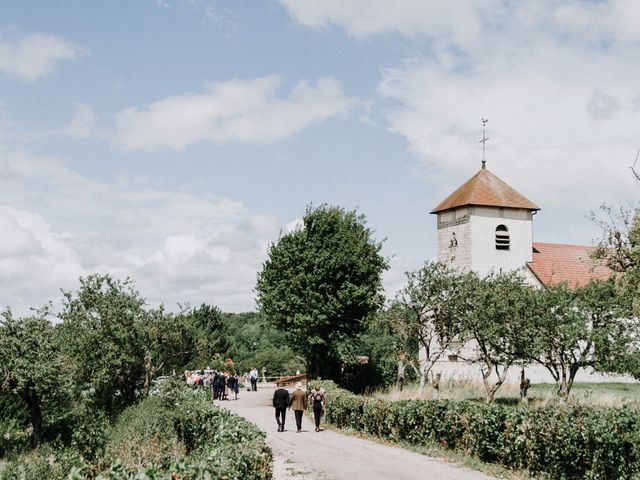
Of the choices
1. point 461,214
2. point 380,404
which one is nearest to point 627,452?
point 380,404

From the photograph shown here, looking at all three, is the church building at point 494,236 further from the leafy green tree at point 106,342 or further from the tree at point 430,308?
the leafy green tree at point 106,342

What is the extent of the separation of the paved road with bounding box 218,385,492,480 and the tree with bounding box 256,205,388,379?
12909 millimetres

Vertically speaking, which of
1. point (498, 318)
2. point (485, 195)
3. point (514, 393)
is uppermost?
point (485, 195)

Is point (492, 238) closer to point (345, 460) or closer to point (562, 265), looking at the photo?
point (562, 265)

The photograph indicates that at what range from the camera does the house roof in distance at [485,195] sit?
156ft

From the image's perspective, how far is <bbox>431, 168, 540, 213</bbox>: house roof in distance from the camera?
47.4 meters

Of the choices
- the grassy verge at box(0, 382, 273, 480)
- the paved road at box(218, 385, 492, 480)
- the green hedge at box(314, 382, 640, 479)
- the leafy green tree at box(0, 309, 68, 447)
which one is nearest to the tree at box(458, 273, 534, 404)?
the paved road at box(218, 385, 492, 480)

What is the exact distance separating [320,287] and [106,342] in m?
11.3

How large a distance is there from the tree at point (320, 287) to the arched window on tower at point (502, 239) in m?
11.2

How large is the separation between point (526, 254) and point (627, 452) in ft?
118

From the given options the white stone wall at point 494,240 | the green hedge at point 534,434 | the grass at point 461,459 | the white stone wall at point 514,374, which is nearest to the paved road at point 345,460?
the grass at point 461,459

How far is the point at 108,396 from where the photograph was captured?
32312 millimetres

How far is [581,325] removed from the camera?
95.0 ft

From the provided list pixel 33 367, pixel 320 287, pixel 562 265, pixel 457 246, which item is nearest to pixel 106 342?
pixel 33 367
